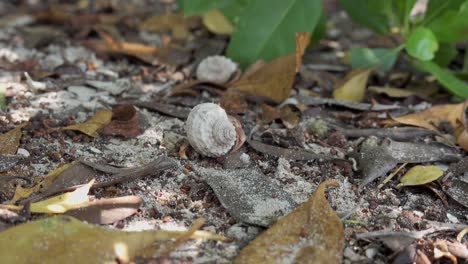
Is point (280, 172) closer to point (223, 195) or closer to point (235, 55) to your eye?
point (223, 195)

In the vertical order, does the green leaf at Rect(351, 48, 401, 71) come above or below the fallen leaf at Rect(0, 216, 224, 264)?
above

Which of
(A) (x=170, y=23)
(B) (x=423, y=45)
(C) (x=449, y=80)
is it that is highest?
(B) (x=423, y=45)

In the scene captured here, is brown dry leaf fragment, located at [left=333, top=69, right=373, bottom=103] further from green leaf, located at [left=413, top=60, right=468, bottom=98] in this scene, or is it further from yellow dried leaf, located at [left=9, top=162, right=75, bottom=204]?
yellow dried leaf, located at [left=9, top=162, right=75, bottom=204]

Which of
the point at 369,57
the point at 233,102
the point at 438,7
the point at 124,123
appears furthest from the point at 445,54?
the point at 124,123

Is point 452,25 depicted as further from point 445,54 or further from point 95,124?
point 95,124

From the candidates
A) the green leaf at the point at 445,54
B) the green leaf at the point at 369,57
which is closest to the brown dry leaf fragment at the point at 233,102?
the green leaf at the point at 369,57

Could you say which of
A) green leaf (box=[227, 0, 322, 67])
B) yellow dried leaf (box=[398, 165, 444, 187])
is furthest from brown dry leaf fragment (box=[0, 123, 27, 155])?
yellow dried leaf (box=[398, 165, 444, 187])
